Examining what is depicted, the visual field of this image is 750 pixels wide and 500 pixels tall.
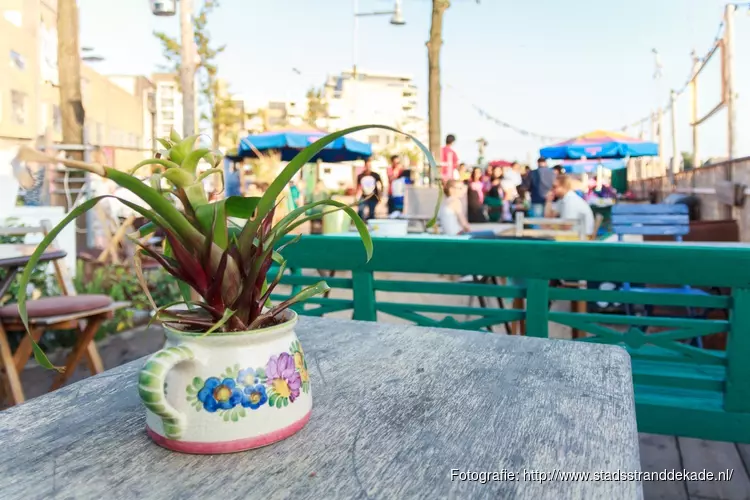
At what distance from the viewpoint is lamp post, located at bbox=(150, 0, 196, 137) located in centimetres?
843

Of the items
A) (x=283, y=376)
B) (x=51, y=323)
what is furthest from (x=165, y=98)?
(x=283, y=376)

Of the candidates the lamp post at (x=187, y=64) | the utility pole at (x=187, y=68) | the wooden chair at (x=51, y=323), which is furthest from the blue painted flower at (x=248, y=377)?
the utility pole at (x=187, y=68)

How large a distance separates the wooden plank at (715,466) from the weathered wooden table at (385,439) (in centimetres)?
119

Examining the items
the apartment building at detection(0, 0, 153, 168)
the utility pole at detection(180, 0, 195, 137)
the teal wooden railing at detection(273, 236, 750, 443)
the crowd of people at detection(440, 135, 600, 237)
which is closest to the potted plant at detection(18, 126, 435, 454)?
the teal wooden railing at detection(273, 236, 750, 443)

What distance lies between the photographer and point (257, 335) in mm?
883

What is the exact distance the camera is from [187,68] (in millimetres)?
8430

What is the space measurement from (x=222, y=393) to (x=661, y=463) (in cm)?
211

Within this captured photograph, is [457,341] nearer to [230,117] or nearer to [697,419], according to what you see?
Result: [697,419]

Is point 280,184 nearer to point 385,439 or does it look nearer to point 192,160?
point 192,160

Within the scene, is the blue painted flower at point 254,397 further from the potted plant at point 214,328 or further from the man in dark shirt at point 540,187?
the man in dark shirt at point 540,187

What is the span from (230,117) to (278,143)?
62.2 feet

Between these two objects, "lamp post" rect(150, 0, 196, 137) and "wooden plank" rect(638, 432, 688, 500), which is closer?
"wooden plank" rect(638, 432, 688, 500)

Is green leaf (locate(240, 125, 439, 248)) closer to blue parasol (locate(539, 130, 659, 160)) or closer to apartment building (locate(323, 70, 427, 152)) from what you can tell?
blue parasol (locate(539, 130, 659, 160))

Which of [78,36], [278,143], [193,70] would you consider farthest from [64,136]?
[278,143]
